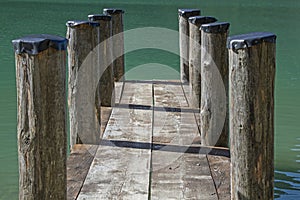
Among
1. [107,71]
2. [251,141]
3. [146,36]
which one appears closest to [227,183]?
[251,141]

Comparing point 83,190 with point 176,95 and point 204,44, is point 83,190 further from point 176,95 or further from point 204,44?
point 176,95

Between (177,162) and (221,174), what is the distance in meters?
0.47

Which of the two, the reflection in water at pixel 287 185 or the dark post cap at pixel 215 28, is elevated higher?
the dark post cap at pixel 215 28

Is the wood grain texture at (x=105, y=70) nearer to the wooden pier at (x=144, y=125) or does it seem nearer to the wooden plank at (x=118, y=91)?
the wooden pier at (x=144, y=125)

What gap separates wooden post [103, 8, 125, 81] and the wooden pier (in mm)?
1001

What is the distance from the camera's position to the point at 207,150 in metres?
5.69

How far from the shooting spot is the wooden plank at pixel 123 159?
464 cm

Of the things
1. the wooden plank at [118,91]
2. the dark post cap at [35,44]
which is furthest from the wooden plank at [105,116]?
the dark post cap at [35,44]

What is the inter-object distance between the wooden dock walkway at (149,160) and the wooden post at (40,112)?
0.69 m

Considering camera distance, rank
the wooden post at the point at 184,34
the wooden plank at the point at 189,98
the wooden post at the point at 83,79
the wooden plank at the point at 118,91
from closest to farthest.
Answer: the wooden post at the point at 83,79 < the wooden plank at the point at 189,98 < the wooden plank at the point at 118,91 < the wooden post at the point at 184,34

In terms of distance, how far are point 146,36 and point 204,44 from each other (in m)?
15.2

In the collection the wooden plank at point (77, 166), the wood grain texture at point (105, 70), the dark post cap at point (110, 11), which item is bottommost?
the wooden plank at point (77, 166)

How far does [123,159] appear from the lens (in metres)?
5.40

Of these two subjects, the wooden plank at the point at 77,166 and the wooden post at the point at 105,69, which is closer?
the wooden plank at the point at 77,166
